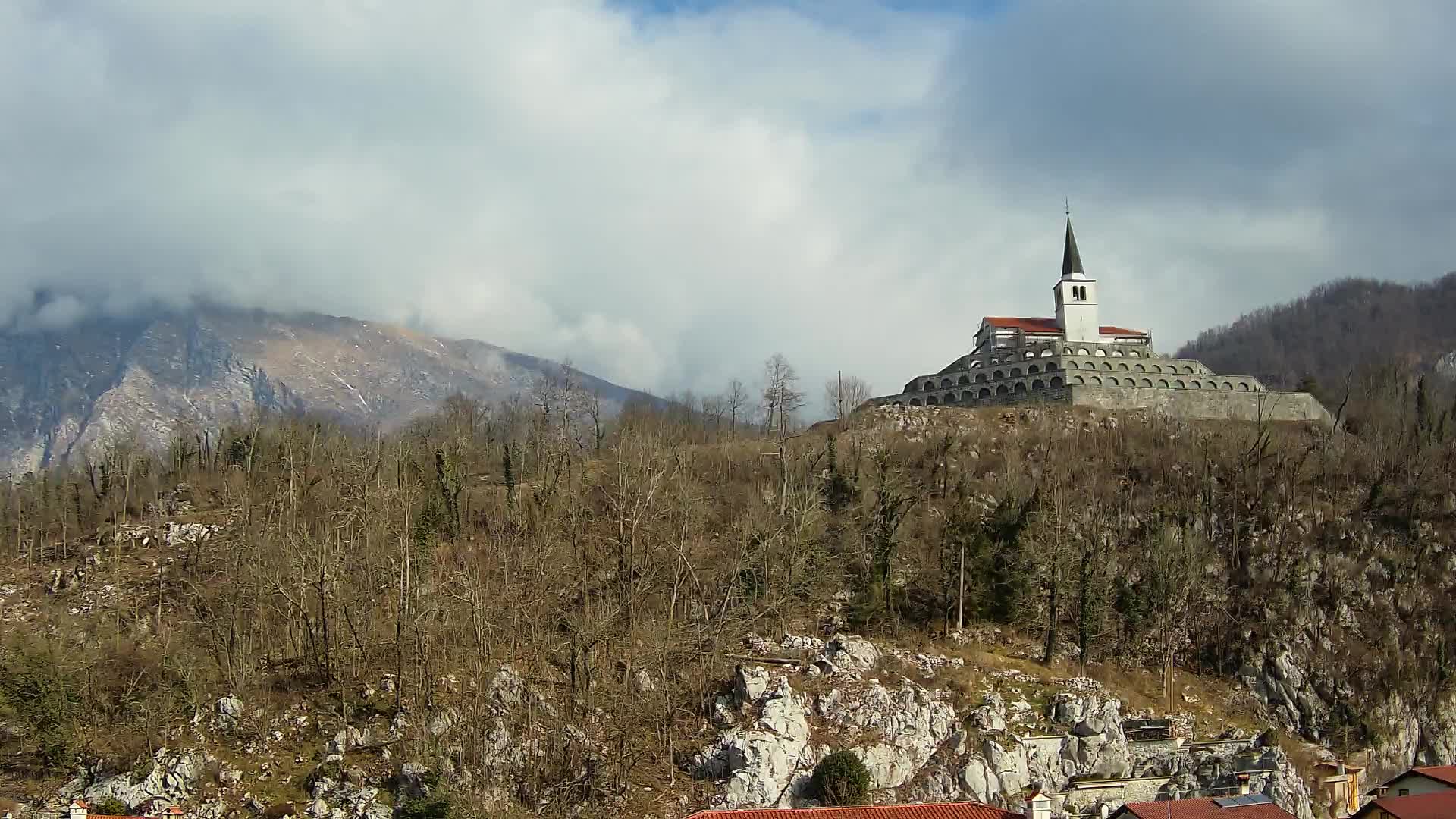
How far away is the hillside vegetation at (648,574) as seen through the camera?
4381 centimetres

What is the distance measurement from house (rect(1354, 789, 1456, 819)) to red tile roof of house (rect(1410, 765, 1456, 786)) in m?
2.30

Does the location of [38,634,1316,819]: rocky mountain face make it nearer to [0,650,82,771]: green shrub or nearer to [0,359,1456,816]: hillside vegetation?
[0,359,1456,816]: hillside vegetation

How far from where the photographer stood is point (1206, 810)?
3438 cm

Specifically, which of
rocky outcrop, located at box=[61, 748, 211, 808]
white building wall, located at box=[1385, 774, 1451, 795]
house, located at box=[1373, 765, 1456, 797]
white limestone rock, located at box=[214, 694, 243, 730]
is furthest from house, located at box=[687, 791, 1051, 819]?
white limestone rock, located at box=[214, 694, 243, 730]

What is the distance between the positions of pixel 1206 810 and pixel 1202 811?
195mm

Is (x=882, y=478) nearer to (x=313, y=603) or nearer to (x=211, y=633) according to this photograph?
(x=313, y=603)

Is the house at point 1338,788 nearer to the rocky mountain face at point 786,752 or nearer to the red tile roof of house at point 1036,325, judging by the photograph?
the rocky mountain face at point 786,752

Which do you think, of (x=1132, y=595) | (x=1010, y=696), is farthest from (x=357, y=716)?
(x=1132, y=595)

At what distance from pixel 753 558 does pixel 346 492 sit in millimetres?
19285

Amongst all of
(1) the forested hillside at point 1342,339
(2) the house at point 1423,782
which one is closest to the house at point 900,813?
(2) the house at point 1423,782

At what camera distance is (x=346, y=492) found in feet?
191

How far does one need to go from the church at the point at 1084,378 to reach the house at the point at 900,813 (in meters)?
48.1

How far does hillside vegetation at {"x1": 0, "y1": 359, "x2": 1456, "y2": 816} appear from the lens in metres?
43.8

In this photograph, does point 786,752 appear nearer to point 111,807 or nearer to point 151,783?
point 151,783
